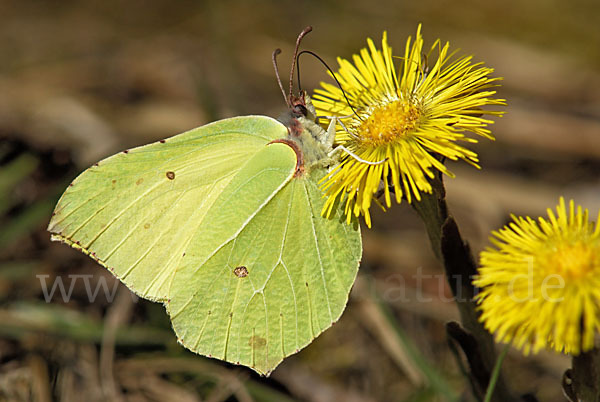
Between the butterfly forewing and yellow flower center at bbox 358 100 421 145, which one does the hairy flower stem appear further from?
the butterfly forewing

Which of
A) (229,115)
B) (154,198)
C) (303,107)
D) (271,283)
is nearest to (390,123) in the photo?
(303,107)

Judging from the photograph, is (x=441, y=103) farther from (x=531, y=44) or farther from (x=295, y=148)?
(x=531, y=44)

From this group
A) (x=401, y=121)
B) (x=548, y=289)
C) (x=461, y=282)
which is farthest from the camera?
(x=401, y=121)

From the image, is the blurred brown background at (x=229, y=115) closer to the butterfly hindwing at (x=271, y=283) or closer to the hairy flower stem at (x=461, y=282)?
the hairy flower stem at (x=461, y=282)

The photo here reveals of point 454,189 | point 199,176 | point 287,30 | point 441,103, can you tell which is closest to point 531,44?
point 454,189

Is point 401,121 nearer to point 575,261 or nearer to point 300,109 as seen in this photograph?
point 300,109

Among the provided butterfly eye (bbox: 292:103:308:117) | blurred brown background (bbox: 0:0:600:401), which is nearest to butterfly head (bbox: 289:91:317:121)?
butterfly eye (bbox: 292:103:308:117)

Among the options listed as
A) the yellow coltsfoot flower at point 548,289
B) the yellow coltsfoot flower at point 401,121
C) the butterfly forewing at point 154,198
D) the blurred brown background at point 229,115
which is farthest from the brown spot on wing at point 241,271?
the yellow coltsfoot flower at point 548,289
